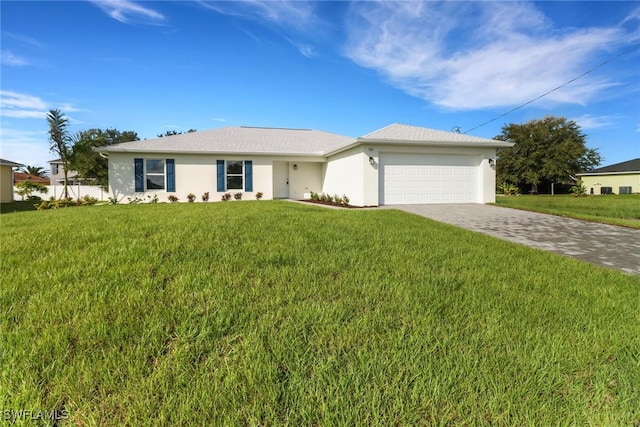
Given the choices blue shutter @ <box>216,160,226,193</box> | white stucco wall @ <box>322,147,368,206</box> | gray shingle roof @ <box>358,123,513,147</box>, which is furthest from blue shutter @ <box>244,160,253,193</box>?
gray shingle roof @ <box>358,123,513,147</box>

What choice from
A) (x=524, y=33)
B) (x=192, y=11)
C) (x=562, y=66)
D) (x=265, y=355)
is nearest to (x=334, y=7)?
(x=192, y=11)

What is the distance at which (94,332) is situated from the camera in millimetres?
2125

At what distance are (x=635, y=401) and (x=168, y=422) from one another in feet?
8.87

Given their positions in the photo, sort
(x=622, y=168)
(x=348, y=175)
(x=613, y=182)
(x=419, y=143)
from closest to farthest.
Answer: (x=419, y=143) < (x=348, y=175) < (x=622, y=168) < (x=613, y=182)

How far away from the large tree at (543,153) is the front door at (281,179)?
29.3 metres

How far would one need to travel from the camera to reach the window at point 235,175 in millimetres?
15664

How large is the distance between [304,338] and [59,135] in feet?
68.6

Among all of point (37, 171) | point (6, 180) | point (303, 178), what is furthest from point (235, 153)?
point (37, 171)

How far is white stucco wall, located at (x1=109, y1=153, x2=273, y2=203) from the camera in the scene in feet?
47.0

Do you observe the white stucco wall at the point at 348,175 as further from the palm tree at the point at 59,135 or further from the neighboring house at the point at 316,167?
the palm tree at the point at 59,135

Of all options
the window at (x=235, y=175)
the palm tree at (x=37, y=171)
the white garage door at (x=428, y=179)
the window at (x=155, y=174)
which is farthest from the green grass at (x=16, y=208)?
the palm tree at (x=37, y=171)

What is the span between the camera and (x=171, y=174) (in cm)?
1473

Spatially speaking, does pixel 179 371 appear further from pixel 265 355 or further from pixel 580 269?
pixel 580 269

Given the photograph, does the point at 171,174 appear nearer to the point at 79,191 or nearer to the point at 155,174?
the point at 155,174
